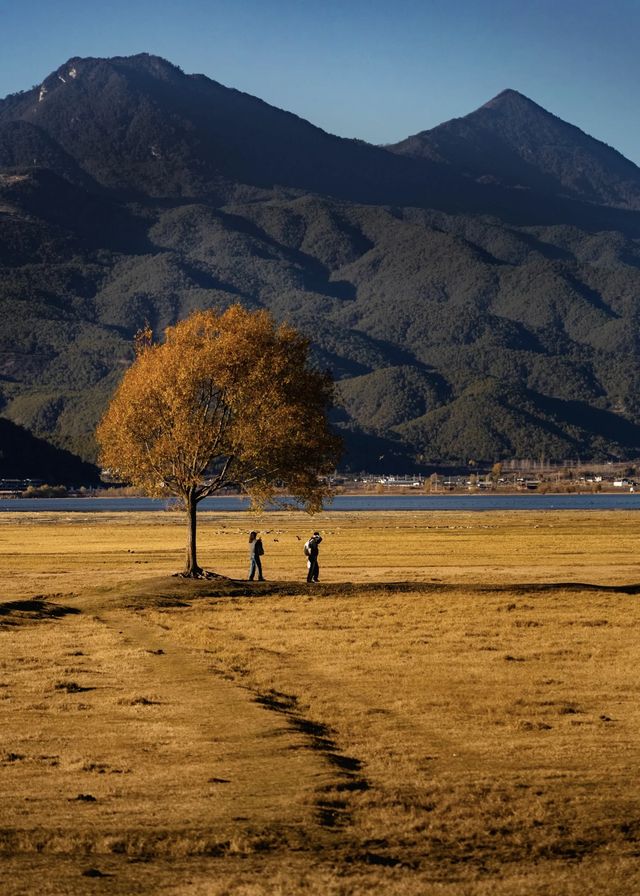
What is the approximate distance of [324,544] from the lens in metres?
94.1

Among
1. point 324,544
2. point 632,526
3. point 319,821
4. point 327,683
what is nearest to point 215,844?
point 319,821

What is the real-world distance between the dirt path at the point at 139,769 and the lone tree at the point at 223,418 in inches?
939

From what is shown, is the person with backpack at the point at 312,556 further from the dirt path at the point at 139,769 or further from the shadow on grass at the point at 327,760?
the shadow on grass at the point at 327,760

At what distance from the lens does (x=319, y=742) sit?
20.6 metres

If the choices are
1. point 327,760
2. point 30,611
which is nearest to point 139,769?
point 327,760

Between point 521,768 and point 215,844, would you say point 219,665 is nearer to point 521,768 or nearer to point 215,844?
point 521,768

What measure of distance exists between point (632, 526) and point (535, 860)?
108724 mm

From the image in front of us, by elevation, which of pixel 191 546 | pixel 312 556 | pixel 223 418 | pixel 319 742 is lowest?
pixel 319 742

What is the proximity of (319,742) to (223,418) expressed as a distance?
35.1 metres

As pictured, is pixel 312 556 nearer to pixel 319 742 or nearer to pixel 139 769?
pixel 319 742

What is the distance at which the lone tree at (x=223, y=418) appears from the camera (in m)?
53.9

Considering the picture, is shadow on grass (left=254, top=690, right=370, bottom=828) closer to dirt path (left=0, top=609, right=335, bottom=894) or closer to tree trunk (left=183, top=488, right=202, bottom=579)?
dirt path (left=0, top=609, right=335, bottom=894)

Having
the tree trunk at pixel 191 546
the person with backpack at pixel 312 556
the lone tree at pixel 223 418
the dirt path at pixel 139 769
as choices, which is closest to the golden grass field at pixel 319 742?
the dirt path at pixel 139 769

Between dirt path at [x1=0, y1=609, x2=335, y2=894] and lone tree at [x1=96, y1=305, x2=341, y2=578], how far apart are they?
78.3 feet
